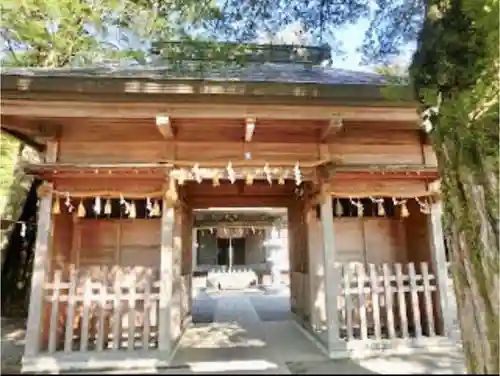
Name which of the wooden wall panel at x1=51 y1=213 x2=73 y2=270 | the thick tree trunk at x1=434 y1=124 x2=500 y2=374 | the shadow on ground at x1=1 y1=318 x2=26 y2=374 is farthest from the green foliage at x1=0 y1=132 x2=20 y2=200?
the thick tree trunk at x1=434 y1=124 x2=500 y2=374

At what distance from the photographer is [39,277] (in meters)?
4.57

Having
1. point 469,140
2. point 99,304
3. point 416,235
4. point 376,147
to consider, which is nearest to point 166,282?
point 99,304

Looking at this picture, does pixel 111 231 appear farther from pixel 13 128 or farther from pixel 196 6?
pixel 196 6

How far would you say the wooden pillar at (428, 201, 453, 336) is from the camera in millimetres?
5133

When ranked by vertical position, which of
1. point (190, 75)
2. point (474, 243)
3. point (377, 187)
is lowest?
point (474, 243)

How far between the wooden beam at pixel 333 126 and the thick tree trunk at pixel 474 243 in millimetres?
A: 1790

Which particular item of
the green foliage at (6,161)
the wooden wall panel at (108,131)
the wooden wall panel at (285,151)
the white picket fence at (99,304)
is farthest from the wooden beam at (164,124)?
the green foliage at (6,161)

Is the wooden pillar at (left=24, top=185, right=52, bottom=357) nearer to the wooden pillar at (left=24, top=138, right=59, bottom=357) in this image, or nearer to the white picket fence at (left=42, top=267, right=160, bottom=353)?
the wooden pillar at (left=24, top=138, right=59, bottom=357)

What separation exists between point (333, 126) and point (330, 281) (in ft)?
6.37

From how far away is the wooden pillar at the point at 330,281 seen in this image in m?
4.66

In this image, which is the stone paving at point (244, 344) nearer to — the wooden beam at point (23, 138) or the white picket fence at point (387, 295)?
the white picket fence at point (387, 295)

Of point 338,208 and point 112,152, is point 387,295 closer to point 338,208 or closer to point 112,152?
point 338,208

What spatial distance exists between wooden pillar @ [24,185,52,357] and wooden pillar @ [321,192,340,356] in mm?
3441

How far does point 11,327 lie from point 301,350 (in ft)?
18.0
